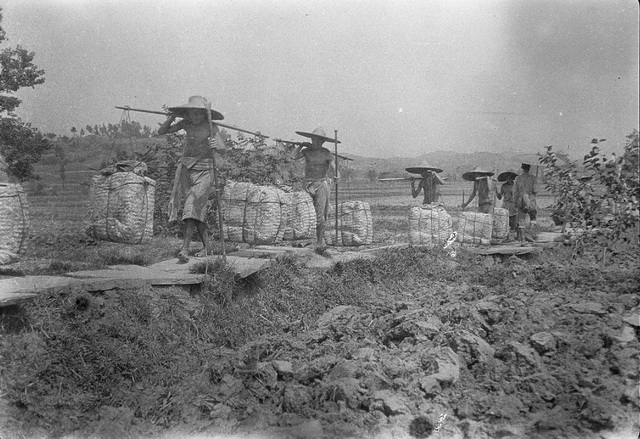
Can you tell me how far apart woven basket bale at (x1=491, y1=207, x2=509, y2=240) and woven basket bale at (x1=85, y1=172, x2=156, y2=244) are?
7039 mm

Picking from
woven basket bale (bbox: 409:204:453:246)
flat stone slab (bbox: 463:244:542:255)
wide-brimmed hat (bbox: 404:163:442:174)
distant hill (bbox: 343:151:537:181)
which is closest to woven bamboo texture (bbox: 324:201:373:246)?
woven basket bale (bbox: 409:204:453:246)

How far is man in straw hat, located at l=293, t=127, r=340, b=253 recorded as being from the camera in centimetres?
796

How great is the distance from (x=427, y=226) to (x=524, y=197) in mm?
2357

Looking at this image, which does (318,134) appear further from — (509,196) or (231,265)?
(509,196)

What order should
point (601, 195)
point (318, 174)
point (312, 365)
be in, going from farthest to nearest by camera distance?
1. point (318, 174)
2. point (601, 195)
3. point (312, 365)

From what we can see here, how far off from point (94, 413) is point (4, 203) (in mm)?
1980

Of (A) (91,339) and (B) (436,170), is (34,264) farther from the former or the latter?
(B) (436,170)

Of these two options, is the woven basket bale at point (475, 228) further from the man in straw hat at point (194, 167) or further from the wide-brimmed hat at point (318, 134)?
the man in straw hat at point (194, 167)

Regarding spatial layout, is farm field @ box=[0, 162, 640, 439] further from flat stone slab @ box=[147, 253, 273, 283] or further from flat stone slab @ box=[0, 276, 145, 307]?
flat stone slab @ box=[147, 253, 273, 283]

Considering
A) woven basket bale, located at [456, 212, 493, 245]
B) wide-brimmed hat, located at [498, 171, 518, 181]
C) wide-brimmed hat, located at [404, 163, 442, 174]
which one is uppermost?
wide-brimmed hat, located at [404, 163, 442, 174]

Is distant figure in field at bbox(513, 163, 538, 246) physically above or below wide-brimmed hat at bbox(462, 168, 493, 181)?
below

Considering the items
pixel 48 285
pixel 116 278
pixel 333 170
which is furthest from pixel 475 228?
pixel 48 285

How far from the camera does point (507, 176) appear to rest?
10797mm

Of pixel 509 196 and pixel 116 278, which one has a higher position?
pixel 509 196
